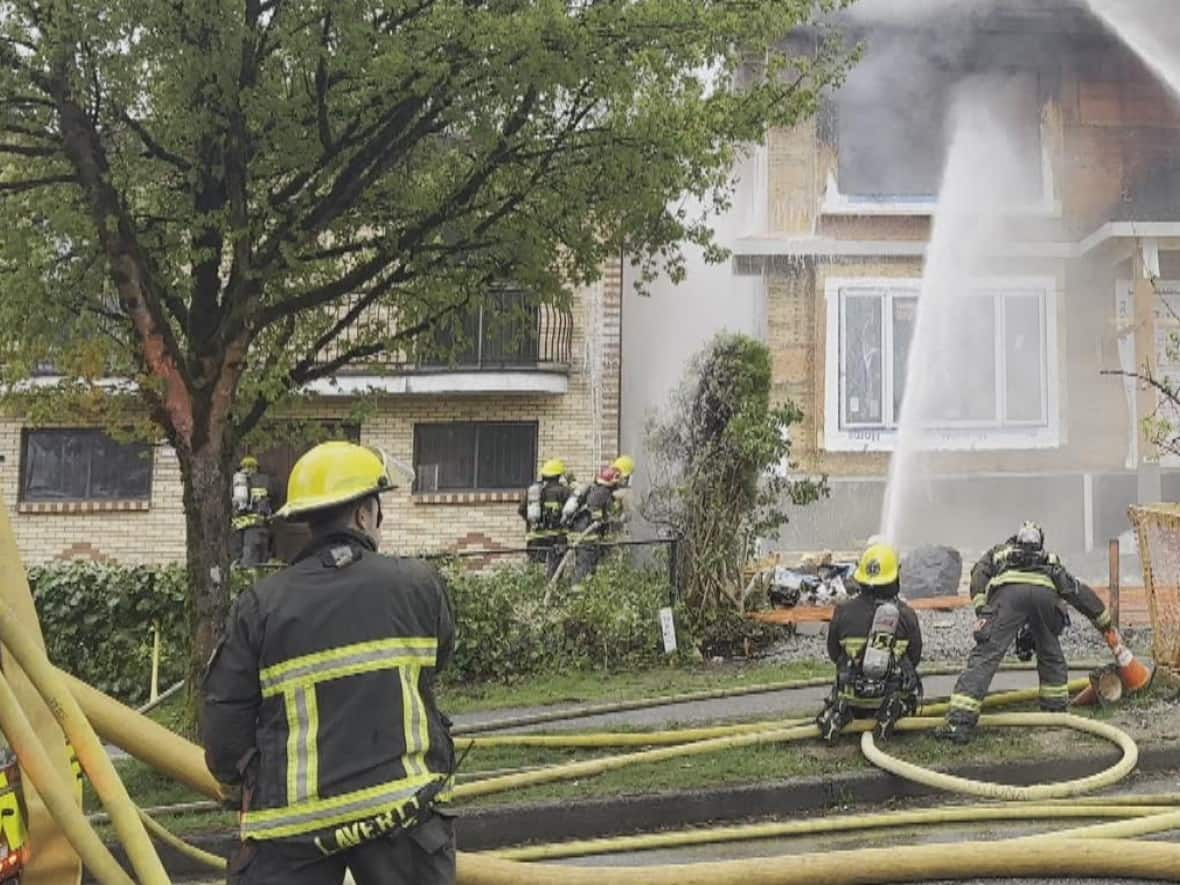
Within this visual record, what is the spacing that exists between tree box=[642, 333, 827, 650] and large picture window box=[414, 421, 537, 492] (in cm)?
465

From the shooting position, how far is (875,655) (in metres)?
5.67

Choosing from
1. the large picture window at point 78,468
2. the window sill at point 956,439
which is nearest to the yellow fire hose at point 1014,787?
the window sill at point 956,439

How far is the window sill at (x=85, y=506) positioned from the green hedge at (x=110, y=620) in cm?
502

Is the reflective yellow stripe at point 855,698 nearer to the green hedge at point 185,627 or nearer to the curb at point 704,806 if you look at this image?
the curb at point 704,806

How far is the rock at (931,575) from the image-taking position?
1214 cm

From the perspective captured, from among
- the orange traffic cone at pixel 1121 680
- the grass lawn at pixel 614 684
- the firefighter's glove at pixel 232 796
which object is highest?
the firefighter's glove at pixel 232 796

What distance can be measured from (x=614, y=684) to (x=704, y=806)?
10.5 ft

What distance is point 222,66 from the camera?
16.3ft

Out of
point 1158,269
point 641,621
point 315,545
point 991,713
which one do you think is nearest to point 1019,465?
point 1158,269

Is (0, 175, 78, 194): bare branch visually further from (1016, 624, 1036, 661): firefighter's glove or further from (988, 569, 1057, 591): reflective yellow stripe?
(1016, 624, 1036, 661): firefighter's glove

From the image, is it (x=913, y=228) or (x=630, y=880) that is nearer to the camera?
(x=630, y=880)

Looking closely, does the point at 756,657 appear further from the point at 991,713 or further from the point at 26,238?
the point at 26,238

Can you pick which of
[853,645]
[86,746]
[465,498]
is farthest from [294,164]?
[465,498]

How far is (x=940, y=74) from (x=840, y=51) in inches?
456
